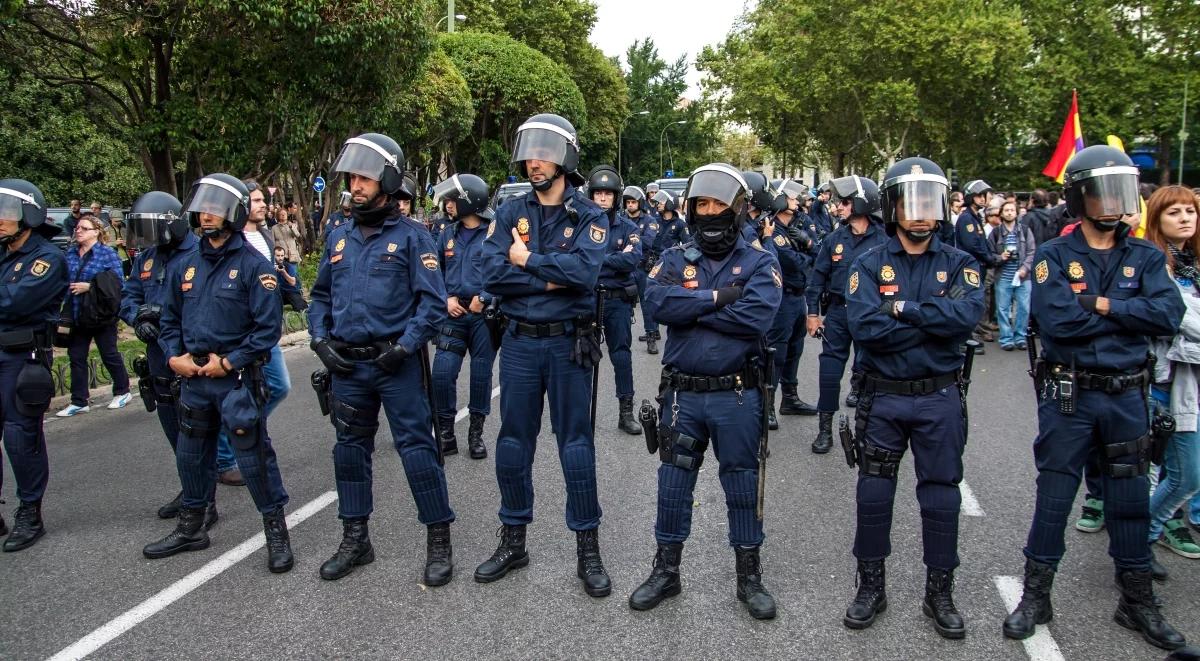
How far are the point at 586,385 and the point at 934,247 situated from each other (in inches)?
71.1

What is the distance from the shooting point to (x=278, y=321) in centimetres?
476

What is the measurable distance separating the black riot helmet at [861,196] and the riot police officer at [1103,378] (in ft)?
10.2

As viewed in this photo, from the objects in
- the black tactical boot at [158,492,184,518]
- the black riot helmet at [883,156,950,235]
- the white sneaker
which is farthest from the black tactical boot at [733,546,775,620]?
the white sneaker

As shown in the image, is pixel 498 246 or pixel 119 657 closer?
pixel 119 657

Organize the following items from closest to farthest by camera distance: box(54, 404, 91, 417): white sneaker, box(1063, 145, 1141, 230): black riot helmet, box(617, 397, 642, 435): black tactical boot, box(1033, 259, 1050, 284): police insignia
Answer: box(1063, 145, 1141, 230): black riot helmet
box(1033, 259, 1050, 284): police insignia
box(617, 397, 642, 435): black tactical boot
box(54, 404, 91, 417): white sneaker

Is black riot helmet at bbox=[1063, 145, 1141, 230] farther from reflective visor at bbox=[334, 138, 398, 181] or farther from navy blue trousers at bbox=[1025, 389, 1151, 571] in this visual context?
reflective visor at bbox=[334, 138, 398, 181]

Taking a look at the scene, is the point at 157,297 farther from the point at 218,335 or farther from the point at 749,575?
the point at 749,575

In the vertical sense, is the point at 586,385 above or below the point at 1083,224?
below

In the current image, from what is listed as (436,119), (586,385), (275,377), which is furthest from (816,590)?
(436,119)

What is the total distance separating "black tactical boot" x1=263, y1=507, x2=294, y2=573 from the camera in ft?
14.7

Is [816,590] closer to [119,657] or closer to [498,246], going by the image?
[498,246]

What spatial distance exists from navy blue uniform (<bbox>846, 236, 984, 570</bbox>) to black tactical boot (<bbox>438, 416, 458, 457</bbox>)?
3550mm

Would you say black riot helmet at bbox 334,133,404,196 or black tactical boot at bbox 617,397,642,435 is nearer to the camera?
black riot helmet at bbox 334,133,404,196

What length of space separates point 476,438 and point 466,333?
87 cm
